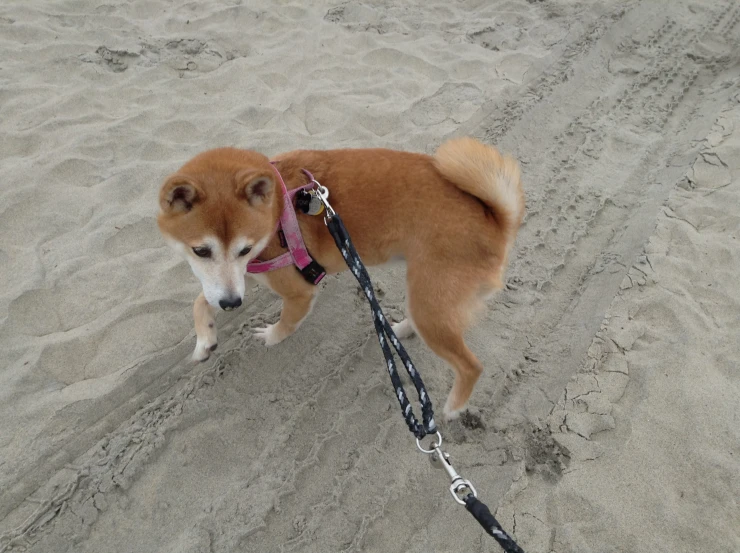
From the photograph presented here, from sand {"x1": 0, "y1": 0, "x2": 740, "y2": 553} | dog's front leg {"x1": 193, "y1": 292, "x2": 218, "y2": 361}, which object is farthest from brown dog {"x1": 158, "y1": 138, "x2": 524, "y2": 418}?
sand {"x1": 0, "y1": 0, "x2": 740, "y2": 553}

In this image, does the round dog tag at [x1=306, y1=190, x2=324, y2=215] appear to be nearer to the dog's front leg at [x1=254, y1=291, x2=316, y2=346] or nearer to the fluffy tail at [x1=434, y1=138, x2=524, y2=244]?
the dog's front leg at [x1=254, y1=291, x2=316, y2=346]

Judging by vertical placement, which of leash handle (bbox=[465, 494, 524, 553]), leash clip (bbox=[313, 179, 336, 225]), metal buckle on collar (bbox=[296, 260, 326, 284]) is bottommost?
metal buckle on collar (bbox=[296, 260, 326, 284])

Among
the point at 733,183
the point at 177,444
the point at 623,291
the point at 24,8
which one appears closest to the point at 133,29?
the point at 24,8

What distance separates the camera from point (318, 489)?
6.68 ft

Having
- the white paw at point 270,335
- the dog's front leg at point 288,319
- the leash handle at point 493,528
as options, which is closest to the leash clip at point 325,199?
the dog's front leg at point 288,319

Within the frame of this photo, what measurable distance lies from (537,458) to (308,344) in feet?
4.31

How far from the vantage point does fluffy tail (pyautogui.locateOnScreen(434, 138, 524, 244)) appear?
212cm

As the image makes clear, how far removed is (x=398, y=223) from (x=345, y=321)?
80 cm

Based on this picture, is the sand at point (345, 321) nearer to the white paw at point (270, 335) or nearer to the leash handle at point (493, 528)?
the white paw at point (270, 335)

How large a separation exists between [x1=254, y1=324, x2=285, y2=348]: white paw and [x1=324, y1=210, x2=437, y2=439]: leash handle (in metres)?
0.73

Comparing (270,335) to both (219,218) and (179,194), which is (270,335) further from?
(179,194)

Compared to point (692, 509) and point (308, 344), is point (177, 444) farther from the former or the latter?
point (692, 509)

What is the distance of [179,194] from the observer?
6.20ft

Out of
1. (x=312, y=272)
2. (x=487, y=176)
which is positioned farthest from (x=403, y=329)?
(x=487, y=176)
